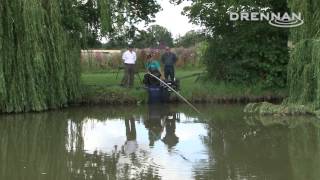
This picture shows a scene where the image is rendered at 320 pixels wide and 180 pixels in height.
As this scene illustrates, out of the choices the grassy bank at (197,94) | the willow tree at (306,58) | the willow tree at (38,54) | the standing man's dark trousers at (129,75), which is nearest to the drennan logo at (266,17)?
the grassy bank at (197,94)

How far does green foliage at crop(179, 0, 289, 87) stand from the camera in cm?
2125

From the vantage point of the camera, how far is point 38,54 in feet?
58.7

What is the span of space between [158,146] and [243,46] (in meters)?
10.1

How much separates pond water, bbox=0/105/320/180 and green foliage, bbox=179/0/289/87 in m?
3.92

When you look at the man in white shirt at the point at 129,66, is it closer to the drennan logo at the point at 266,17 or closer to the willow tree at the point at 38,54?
the willow tree at the point at 38,54

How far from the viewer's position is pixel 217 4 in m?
21.7

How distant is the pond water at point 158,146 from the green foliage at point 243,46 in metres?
3.92

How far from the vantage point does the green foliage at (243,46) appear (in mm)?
21250

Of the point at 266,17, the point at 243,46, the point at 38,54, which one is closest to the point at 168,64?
the point at 243,46

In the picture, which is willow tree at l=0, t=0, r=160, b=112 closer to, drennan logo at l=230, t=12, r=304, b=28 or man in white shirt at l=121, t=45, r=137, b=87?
man in white shirt at l=121, t=45, r=137, b=87

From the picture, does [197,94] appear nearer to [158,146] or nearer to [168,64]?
Result: [168,64]

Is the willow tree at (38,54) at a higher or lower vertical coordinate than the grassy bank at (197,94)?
higher

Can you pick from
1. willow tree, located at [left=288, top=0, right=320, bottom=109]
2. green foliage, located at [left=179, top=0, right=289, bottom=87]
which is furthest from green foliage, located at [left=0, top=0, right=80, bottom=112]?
willow tree, located at [left=288, top=0, right=320, bottom=109]

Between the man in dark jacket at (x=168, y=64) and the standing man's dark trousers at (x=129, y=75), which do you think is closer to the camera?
the standing man's dark trousers at (x=129, y=75)
